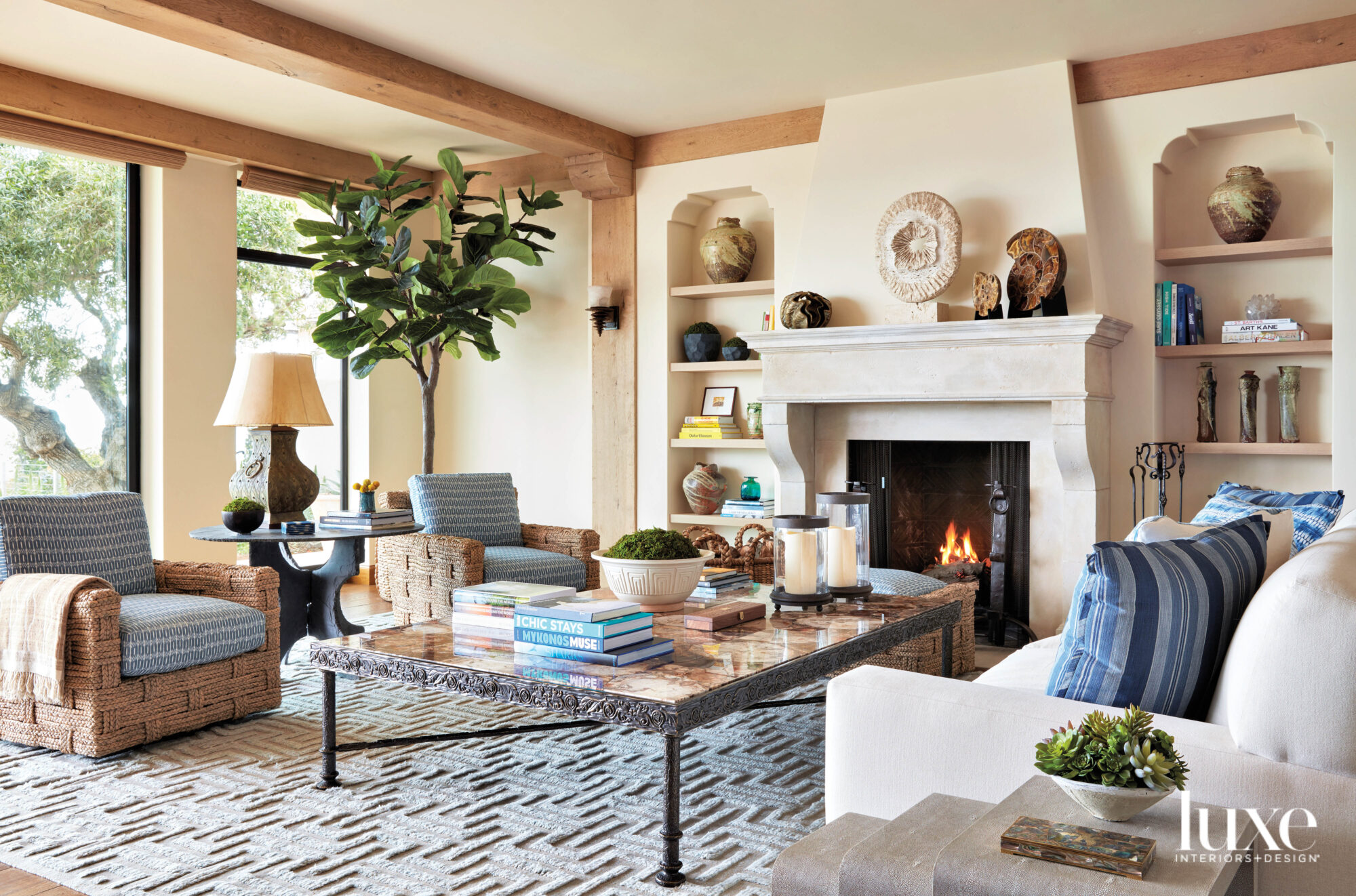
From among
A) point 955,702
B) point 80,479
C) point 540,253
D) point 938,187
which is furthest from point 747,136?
point 955,702

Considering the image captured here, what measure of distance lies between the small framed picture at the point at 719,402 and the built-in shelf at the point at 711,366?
15 centimetres

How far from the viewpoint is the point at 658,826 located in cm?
256

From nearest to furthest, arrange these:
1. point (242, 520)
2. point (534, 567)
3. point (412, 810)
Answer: point (412, 810) < point (242, 520) < point (534, 567)

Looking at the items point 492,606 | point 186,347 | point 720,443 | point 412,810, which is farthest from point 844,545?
point 186,347

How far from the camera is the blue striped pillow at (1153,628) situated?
5.67 ft

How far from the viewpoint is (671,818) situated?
221cm

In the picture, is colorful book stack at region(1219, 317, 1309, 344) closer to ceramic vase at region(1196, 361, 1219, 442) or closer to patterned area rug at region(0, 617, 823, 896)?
ceramic vase at region(1196, 361, 1219, 442)

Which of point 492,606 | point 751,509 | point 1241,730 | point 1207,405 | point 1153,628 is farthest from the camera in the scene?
point 751,509

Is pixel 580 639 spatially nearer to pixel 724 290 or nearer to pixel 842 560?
pixel 842 560

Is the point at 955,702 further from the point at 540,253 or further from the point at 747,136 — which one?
the point at 540,253

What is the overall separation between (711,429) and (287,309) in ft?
8.61

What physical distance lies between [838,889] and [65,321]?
17.2 ft

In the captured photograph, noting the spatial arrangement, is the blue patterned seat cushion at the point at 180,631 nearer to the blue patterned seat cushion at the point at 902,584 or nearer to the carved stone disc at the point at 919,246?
the blue patterned seat cushion at the point at 902,584

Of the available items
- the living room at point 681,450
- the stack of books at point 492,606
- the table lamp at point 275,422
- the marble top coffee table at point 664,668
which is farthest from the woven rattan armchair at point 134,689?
the stack of books at point 492,606
